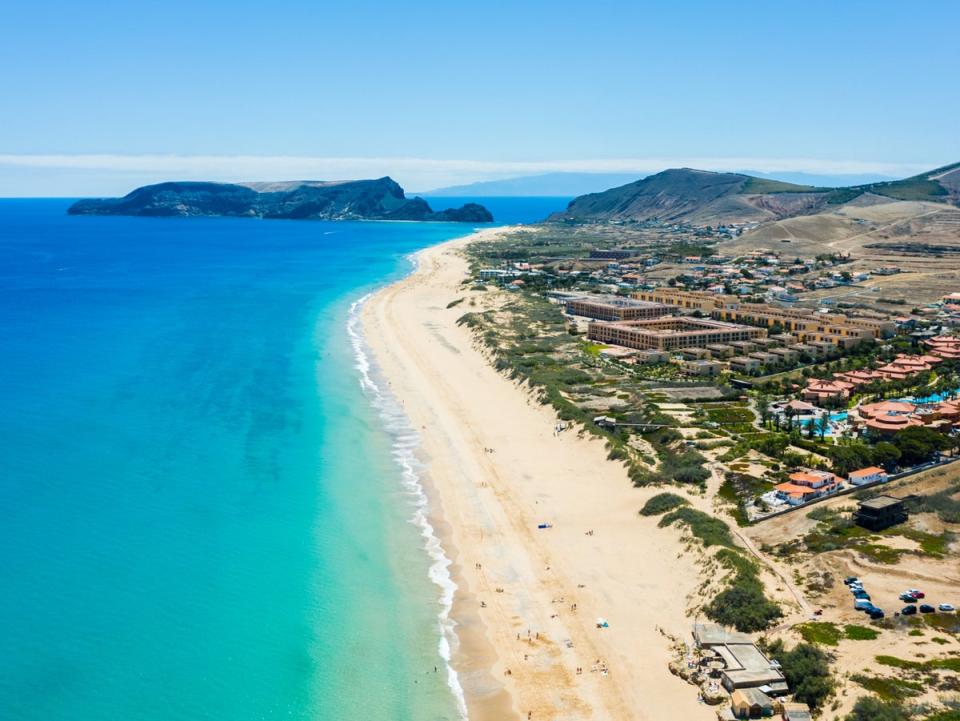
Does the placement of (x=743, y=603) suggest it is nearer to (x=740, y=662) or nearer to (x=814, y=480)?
(x=740, y=662)

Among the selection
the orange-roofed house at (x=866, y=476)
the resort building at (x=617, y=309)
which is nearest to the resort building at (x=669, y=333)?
the resort building at (x=617, y=309)

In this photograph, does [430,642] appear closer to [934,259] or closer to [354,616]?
[354,616]

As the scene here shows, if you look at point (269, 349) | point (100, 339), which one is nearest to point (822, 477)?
point (269, 349)

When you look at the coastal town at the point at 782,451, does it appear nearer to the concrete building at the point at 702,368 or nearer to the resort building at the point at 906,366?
the concrete building at the point at 702,368

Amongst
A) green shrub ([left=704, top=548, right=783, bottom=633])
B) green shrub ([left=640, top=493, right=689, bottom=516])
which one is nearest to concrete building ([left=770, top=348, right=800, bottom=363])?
green shrub ([left=640, top=493, right=689, bottom=516])

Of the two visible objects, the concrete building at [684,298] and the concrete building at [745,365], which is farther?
the concrete building at [684,298]

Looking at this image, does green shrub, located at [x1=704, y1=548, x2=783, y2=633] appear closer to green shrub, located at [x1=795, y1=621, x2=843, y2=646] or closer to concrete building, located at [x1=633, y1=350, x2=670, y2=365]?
green shrub, located at [x1=795, y1=621, x2=843, y2=646]

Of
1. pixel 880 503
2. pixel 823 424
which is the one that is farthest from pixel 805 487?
pixel 823 424
